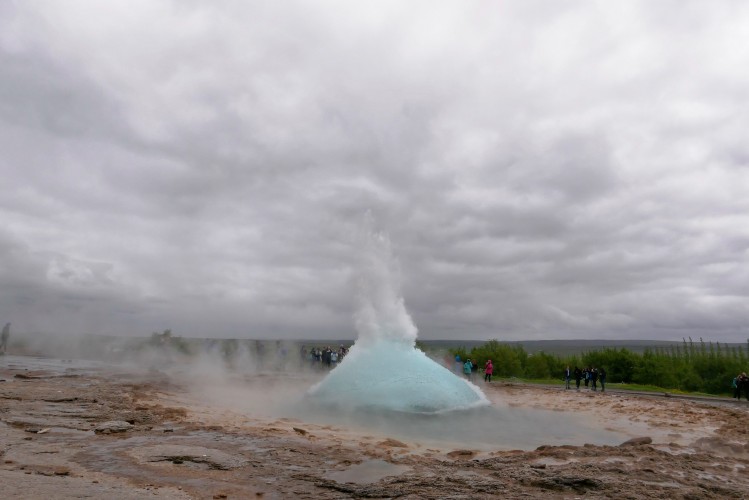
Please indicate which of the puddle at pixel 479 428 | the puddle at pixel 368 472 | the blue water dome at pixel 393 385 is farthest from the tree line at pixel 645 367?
the puddle at pixel 368 472

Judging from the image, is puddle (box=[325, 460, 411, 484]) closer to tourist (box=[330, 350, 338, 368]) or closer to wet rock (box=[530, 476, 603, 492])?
wet rock (box=[530, 476, 603, 492])

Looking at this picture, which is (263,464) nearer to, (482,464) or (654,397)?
(482,464)

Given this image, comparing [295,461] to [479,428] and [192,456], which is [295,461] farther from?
[479,428]

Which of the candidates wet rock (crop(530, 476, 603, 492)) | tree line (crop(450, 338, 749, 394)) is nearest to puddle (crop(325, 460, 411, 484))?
wet rock (crop(530, 476, 603, 492))

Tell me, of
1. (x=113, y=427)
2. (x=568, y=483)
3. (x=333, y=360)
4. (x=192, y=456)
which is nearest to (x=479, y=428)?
(x=568, y=483)

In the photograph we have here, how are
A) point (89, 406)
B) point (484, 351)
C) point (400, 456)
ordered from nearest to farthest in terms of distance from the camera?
point (400, 456), point (89, 406), point (484, 351)

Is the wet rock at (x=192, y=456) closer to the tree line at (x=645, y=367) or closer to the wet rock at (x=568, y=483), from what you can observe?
the wet rock at (x=568, y=483)

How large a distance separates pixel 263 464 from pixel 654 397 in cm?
1941

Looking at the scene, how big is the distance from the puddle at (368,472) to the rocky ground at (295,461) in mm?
27

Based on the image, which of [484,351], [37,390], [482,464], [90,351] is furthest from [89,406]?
[90,351]

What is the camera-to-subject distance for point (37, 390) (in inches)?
596

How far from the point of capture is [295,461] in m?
7.75

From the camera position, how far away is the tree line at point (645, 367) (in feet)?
97.0

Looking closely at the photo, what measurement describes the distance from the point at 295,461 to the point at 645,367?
3004 centimetres
